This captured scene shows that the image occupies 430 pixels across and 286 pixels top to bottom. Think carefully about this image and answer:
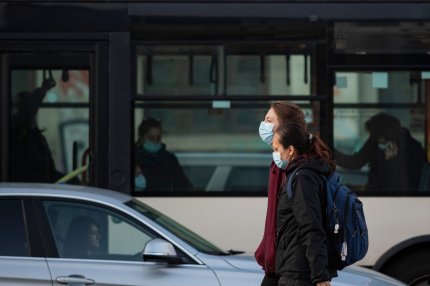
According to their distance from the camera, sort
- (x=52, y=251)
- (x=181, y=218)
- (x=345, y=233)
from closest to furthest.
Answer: (x=345, y=233) → (x=52, y=251) → (x=181, y=218)

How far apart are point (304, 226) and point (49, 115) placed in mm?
4196

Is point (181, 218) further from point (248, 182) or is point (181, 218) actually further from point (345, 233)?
point (345, 233)

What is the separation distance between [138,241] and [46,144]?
246 centimetres

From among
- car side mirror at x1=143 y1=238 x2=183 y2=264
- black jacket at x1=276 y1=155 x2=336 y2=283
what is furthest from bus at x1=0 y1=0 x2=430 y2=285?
black jacket at x1=276 y1=155 x2=336 y2=283

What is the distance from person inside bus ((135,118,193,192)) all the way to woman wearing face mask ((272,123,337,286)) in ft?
10.6

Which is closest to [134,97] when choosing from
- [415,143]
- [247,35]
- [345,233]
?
[247,35]

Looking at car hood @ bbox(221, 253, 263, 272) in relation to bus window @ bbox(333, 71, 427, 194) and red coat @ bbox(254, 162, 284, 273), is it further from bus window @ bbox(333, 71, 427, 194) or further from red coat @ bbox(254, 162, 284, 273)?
bus window @ bbox(333, 71, 427, 194)

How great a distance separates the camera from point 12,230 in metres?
5.72

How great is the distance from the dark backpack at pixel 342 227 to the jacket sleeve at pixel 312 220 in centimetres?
6

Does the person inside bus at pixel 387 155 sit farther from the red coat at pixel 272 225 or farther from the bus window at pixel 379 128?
the red coat at pixel 272 225

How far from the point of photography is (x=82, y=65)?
7.84 metres

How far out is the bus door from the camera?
783cm

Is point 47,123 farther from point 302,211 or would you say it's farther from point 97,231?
point 302,211

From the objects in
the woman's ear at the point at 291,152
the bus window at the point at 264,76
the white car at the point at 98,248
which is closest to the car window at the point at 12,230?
the white car at the point at 98,248
